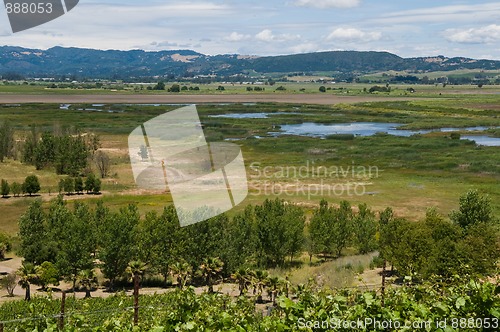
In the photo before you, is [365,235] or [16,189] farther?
[16,189]

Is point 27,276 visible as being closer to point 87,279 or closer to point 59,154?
point 87,279

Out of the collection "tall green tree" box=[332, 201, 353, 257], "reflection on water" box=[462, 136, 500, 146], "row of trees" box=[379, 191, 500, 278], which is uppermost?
"row of trees" box=[379, 191, 500, 278]

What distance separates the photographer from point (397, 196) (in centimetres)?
6216

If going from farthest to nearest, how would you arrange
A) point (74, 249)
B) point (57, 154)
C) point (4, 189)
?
point (57, 154) < point (4, 189) < point (74, 249)

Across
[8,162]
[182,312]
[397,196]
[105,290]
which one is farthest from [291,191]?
[182,312]

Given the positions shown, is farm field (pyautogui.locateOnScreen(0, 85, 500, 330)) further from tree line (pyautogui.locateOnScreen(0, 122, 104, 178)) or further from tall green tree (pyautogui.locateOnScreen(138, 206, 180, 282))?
tall green tree (pyautogui.locateOnScreen(138, 206, 180, 282))

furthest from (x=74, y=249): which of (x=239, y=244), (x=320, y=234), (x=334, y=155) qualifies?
(x=334, y=155)

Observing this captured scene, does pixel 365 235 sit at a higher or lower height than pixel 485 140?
higher

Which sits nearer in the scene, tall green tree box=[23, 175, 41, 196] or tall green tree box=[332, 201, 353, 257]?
tall green tree box=[332, 201, 353, 257]

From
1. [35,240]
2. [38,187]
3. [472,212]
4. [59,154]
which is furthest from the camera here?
[59,154]

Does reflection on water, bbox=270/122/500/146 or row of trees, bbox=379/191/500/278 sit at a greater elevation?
row of trees, bbox=379/191/500/278

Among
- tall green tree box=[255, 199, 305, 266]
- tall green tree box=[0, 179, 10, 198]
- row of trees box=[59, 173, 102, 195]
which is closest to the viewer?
tall green tree box=[255, 199, 305, 266]

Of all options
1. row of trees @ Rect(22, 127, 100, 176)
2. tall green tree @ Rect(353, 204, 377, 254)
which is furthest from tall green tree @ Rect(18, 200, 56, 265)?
row of trees @ Rect(22, 127, 100, 176)

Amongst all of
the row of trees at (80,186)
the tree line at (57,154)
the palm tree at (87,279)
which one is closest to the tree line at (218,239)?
the palm tree at (87,279)
